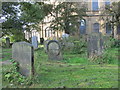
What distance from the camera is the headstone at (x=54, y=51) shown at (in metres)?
10.3

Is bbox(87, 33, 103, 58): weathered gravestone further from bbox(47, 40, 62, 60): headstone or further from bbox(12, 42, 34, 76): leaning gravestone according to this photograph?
bbox(12, 42, 34, 76): leaning gravestone

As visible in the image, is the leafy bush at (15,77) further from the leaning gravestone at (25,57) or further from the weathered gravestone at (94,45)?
the weathered gravestone at (94,45)

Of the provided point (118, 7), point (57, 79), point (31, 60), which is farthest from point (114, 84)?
point (118, 7)

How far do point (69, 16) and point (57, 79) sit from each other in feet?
76.5

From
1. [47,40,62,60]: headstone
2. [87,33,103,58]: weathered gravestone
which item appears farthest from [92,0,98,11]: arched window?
[47,40,62,60]: headstone

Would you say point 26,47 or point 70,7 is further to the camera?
point 70,7

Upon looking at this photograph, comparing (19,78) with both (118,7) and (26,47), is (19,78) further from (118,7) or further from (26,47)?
(118,7)

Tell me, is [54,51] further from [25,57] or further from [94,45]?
[25,57]

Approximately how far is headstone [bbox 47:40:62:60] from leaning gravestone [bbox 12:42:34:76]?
4426mm

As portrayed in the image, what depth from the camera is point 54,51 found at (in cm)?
1041

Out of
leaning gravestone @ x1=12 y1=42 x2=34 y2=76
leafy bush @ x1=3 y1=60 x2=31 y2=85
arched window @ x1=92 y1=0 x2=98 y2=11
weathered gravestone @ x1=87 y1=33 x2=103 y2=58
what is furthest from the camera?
arched window @ x1=92 y1=0 x2=98 y2=11

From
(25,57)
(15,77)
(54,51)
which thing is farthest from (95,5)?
(15,77)

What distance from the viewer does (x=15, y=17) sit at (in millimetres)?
12641

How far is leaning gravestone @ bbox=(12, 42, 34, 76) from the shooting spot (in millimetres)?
5594
